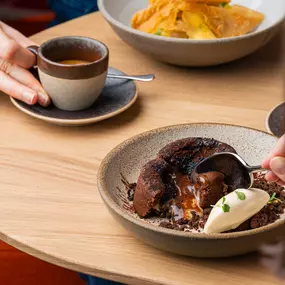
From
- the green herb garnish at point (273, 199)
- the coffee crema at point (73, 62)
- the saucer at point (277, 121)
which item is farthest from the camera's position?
the coffee crema at point (73, 62)

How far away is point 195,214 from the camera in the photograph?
95 centimetres

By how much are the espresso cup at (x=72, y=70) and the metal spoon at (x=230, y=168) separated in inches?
12.7

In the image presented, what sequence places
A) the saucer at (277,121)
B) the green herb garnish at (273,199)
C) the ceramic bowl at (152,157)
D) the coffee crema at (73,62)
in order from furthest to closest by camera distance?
1. the coffee crema at (73,62)
2. the saucer at (277,121)
3. the green herb garnish at (273,199)
4. the ceramic bowl at (152,157)

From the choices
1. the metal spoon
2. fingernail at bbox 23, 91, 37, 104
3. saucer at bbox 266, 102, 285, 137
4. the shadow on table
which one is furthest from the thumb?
fingernail at bbox 23, 91, 37, 104

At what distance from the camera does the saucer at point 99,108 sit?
1207 mm

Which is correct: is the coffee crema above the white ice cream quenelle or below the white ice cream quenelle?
below

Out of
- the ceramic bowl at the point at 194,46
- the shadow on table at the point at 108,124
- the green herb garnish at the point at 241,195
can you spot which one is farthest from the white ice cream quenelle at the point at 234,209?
the ceramic bowl at the point at 194,46

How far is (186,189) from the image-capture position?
987 millimetres

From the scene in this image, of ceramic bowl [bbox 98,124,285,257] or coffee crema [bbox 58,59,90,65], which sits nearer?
ceramic bowl [bbox 98,124,285,257]

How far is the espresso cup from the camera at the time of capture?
1203 mm

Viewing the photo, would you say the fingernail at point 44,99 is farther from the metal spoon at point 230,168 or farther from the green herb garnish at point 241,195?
the green herb garnish at point 241,195

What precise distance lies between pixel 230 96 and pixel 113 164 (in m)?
0.40

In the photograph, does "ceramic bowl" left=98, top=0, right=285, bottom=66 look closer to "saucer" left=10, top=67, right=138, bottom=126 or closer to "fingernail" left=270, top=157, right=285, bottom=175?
"saucer" left=10, top=67, right=138, bottom=126

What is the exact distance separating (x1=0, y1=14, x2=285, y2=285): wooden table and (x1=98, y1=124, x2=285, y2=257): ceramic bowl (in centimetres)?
3
